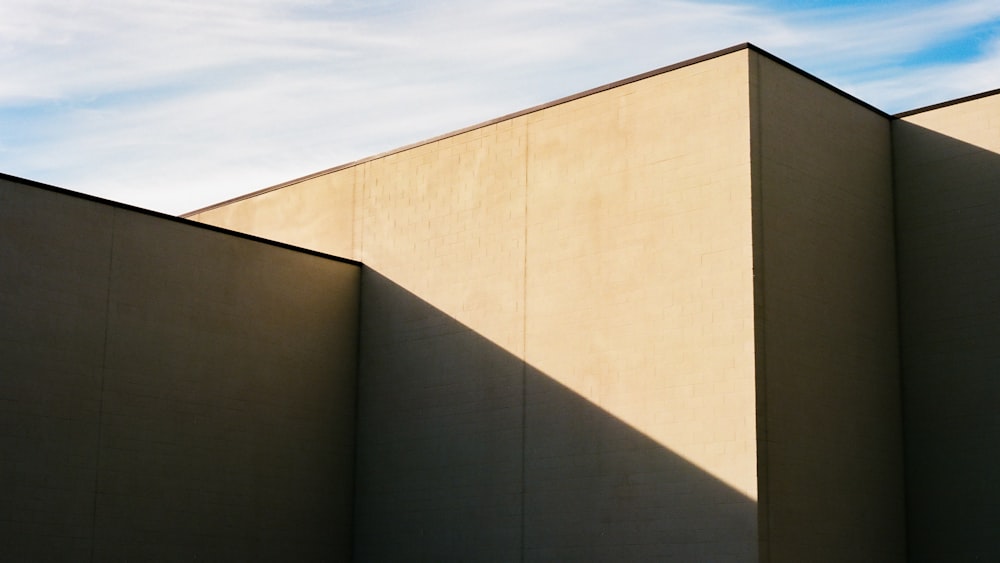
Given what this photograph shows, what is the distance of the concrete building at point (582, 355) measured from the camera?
16.8 m

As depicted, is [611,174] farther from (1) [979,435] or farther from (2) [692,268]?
(1) [979,435]

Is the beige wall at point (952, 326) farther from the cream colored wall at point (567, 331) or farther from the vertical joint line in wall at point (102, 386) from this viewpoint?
the vertical joint line in wall at point (102, 386)

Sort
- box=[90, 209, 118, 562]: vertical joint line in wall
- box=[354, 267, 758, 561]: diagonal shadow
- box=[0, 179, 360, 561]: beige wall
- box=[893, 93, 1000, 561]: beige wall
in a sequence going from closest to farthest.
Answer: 1. box=[354, 267, 758, 561]: diagonal shadow
2. box=[893, 93, 1000, 561]: beige wall
3. box=[0, 179, 360, 561]: beige wall
4. box=[90, 209, 118, 562]: vertical joint line in wall

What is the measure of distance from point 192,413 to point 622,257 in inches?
242

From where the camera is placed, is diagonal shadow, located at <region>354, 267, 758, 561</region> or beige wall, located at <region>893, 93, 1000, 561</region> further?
beige wall, located at <region>893, 93, 1000, 561</region>

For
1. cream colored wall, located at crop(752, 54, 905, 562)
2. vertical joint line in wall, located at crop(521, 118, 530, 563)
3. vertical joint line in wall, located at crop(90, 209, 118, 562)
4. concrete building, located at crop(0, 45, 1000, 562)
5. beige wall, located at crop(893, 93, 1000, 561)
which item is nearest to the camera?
cream colored wall, located at crop(752, 54, 905, 562)

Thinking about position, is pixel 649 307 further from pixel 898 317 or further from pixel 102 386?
pixel 102 386

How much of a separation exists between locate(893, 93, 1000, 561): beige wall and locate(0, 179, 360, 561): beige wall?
26.4ft

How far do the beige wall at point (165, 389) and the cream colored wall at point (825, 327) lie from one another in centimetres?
712

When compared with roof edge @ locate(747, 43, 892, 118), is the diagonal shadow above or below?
below

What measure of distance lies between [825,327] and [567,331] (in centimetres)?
324

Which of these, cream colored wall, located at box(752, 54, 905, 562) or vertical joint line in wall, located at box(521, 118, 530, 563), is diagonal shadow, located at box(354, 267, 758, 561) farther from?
cream colored wall, located at box(752, 54, 905, 562)

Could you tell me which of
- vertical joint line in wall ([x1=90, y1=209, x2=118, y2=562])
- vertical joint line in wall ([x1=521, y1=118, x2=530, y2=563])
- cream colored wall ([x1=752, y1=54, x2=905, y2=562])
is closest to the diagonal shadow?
vertical joint line in wall ([x1=521, y1=118, x2=530, y2=563])

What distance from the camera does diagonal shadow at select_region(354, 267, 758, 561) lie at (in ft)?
54.7
